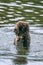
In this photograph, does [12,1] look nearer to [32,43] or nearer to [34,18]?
[34,18]

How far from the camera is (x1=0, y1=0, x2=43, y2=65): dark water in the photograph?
11710 mm

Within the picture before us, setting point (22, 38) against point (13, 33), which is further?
point (13, 33)

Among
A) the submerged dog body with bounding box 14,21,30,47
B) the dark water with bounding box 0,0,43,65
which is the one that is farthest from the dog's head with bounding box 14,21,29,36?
the dark water with bounding box 0,0,43,65

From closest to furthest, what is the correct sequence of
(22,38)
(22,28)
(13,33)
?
(22,28) < (22,38) < (13,33)

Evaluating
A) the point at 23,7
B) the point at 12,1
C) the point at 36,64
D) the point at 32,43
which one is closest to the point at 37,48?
the point at 32,43

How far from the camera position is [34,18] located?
15.3 m

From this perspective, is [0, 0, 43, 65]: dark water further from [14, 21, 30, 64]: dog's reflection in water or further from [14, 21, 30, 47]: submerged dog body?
[14, 21, 30, 47]: submerged dog body

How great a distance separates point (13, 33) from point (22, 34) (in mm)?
1500

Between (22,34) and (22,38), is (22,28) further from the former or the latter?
(22,38)

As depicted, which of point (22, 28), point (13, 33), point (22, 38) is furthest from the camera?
point (13, 33)

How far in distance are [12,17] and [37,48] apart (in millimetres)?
2992

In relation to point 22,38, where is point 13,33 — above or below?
above

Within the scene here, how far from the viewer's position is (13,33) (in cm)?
Answer: 1395

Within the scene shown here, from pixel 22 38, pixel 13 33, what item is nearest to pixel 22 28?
pixel 22 38
